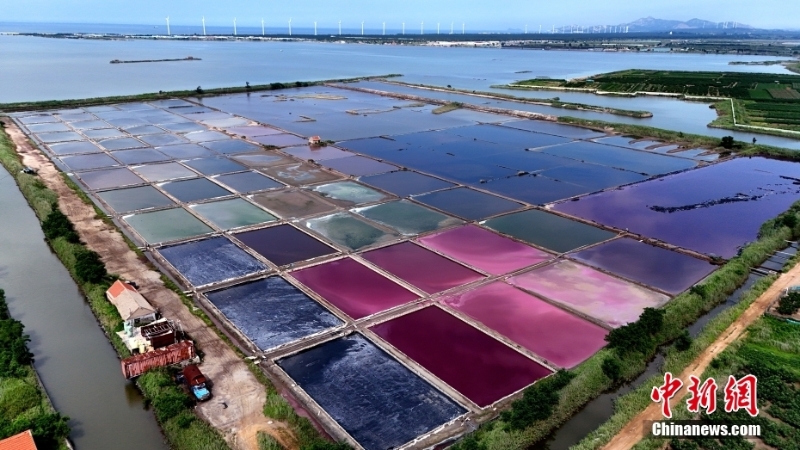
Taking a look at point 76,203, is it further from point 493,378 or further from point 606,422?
point 606,422

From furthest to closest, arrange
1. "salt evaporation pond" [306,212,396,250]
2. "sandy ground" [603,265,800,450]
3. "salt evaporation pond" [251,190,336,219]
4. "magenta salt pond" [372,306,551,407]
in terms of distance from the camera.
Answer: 1. "salt evaporation pond" [251,190,336,219]
2. "salt evaporation pond" [306,212,396,250]
3. "magenta salt pond" [372,306,551,407]
4. "sandy ground" [603,265,800,450]

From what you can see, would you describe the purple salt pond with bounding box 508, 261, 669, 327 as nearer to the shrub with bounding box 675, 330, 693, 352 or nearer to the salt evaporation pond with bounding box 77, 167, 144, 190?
the shrub with bounding box 675, 330, 693, 352

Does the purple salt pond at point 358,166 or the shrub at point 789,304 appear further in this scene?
the purple salt pond at point 358,166

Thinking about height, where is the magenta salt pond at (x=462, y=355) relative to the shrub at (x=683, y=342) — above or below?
below

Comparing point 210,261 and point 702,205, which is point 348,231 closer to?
point 210,261

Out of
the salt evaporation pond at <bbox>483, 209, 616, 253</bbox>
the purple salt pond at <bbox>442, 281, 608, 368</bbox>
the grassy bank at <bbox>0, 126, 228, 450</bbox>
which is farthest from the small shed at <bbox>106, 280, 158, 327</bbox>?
the salt evaporation pond at <bbox>483, 209, 616, 253</bbox>

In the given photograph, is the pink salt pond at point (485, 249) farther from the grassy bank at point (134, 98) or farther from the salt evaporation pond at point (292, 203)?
the grassy bank at point (134, 98)

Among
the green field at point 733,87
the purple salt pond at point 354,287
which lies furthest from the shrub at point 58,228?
the green field at point 733,87
